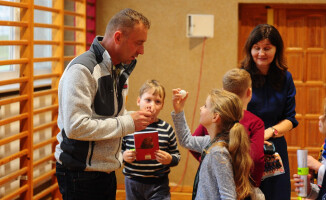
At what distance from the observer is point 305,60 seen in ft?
18.1

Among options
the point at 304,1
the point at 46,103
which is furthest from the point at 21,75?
the point at 304,1

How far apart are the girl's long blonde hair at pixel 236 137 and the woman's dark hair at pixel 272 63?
2.18 ft

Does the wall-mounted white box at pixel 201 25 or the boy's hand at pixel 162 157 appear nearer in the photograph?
the boy's hand at pixel 162 157

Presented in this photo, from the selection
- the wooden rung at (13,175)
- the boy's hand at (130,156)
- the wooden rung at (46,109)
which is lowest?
the wooden rung at (13,175)

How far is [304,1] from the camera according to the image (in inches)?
208

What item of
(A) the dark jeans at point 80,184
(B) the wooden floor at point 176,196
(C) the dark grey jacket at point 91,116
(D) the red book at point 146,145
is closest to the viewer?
(C) the dark grey jacket at point 91,116

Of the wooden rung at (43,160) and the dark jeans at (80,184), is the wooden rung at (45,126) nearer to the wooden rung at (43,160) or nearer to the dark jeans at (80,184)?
the wooden rung at (43,160)

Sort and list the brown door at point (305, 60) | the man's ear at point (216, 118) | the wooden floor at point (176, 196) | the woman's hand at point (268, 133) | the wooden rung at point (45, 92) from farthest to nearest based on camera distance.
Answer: the brown door at point (305, 60), the wooden floor at point (176, 196), the wooden rung at point (45, 92), the woman's hand at point (268, 133), the man's ear at point (216, 118)

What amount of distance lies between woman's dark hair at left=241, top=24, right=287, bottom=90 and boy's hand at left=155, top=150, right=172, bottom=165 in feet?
2.56

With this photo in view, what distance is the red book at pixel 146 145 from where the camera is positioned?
310cm

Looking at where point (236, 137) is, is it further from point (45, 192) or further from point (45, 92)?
point (45, 192)

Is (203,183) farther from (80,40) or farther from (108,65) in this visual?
(80,40)

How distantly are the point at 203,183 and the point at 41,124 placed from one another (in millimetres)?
2334

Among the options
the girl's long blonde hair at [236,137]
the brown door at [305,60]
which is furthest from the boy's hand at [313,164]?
the brown door at [305,60]
